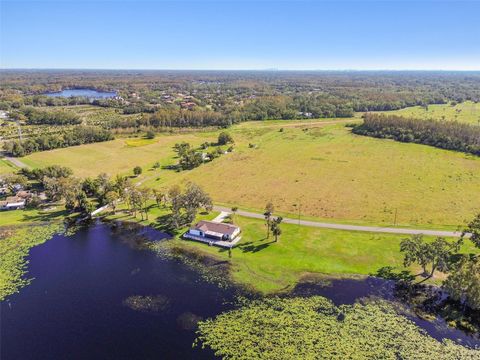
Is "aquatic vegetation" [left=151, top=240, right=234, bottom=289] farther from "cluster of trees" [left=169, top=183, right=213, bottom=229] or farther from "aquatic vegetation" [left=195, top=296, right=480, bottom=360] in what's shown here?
"aquatic vegetation" [left=195, top=296, right=480, bottom=360]

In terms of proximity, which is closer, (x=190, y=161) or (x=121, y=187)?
(x=121, y=187)

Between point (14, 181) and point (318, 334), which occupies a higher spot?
point (14, 181)

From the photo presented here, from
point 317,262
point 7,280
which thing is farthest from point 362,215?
point 7,280

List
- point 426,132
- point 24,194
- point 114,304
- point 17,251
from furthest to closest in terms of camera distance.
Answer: point 426,132, point 24,194, point 17,251, point 114,304

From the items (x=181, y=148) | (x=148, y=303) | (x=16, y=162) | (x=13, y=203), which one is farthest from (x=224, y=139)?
(x=148, y=303)

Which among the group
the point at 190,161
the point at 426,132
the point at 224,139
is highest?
the point at 426,132

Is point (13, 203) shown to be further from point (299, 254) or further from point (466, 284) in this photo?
point (466, 284)

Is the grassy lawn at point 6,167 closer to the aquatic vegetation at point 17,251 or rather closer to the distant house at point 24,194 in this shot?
the distant house at point 24,194

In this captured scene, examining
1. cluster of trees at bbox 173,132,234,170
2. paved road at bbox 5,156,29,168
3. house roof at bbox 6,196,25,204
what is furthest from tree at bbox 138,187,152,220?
paved road at bbox 5,156,29,168
